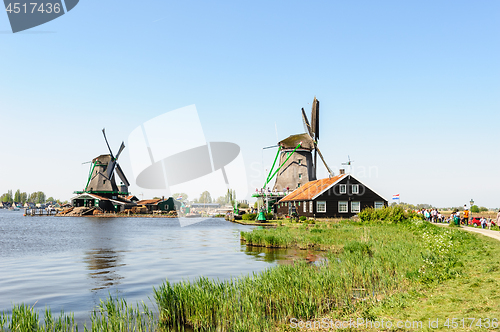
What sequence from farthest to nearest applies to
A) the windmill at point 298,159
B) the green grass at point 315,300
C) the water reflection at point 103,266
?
the windmill at point 298,159, the water reflection at point 103,266, the green grass at point 315,300

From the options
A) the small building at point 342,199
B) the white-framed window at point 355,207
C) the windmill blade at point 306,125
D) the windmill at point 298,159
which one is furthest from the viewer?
the windmill blade at point 306,125

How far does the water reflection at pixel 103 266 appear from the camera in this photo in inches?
589

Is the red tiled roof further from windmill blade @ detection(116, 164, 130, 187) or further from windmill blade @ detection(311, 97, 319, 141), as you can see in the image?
windmill blade @ detection(116, 164, 130, 187)

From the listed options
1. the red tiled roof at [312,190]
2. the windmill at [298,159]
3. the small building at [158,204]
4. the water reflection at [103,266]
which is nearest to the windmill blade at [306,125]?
the windmill at [298,159]

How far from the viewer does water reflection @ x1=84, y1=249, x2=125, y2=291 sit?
49.1 feet

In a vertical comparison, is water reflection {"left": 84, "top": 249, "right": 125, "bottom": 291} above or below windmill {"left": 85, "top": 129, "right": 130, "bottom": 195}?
below

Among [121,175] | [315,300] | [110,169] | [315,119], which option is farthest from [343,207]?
[121,175]

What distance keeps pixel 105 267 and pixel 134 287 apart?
557 cm

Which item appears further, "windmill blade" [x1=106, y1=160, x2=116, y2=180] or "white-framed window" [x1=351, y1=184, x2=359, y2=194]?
"windmill blade" [x1=106, y1=160, x2=116, y2=180]

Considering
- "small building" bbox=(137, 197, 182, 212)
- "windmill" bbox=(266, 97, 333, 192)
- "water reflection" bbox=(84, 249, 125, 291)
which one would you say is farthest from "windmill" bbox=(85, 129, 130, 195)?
"water reflection" bbox=(84, 249, 125, 291)

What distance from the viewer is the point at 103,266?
62.5 ft

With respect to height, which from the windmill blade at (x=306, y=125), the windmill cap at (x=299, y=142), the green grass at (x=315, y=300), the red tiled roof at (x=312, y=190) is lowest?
the green grass at (x=315, y=300)

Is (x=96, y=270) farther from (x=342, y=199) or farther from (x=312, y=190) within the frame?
(x=312, y=190)

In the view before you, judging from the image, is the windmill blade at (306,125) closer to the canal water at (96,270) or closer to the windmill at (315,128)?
the windmill at (315,128)
